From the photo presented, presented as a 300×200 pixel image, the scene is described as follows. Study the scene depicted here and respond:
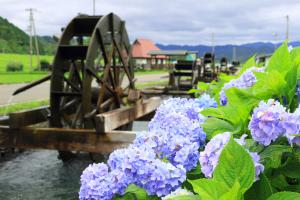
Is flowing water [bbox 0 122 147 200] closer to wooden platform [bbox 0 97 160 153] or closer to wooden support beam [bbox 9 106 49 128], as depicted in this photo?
wooden platform [bbox 0 97 160 153]

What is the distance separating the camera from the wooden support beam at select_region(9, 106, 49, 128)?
611 cm

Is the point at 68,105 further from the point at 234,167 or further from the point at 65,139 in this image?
the point at 234,167

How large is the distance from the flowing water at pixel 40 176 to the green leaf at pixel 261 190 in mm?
4863

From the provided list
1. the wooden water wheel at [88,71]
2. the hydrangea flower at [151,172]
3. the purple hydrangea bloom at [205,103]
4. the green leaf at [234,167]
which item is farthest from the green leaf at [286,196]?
the wooden water wheel at [88,71]

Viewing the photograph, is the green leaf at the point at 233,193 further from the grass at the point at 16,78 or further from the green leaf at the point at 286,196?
the grass at the point at 16,78

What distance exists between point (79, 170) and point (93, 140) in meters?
1.64

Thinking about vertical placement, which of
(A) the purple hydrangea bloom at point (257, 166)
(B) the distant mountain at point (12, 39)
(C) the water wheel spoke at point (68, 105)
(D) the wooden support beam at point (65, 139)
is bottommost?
(D) the wooden support beam at point (65, 139)

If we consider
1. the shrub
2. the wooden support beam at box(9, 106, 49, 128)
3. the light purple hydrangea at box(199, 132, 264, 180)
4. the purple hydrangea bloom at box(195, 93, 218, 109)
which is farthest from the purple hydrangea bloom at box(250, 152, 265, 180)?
the shrub

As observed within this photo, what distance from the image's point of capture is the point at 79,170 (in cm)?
721

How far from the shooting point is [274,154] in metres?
1.25

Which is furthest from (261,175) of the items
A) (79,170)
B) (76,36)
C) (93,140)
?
(76,36)

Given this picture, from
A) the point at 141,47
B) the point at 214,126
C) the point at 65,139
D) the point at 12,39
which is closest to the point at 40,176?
the point at 65,139

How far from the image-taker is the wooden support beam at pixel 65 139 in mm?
5656

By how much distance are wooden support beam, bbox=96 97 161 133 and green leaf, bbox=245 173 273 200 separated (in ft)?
15.1
